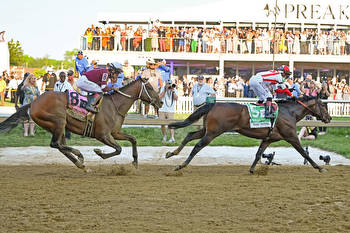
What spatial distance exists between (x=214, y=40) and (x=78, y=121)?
23033 millimetres

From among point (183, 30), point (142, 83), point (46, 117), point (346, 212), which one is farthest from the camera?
point (183, 30)

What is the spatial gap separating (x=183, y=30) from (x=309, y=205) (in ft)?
83.3

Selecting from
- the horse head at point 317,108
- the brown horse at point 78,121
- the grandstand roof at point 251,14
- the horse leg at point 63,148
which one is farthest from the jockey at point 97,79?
the grandstand roof at point 251,14

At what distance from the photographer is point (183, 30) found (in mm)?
31844

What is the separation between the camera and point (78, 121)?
10.2m

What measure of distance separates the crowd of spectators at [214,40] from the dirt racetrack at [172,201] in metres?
20.9

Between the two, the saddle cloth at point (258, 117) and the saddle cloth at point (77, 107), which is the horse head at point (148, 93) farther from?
the saddle cloth at point (258, 117)

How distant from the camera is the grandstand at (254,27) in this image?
3288 centimetres

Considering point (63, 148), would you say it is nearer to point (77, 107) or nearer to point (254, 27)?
point (77, 107)

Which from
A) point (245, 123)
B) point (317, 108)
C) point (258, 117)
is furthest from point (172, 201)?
point (317, 108)

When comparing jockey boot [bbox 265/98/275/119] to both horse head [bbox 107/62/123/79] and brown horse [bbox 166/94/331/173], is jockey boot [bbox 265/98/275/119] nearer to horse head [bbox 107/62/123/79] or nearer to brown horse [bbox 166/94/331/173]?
brown horse [bbox 166/94/331/173]

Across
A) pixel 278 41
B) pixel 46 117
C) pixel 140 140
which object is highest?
pixel 278 41

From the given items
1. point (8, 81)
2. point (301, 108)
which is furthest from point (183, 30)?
point (301, 108)

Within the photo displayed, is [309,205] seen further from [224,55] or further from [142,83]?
[224,55]
